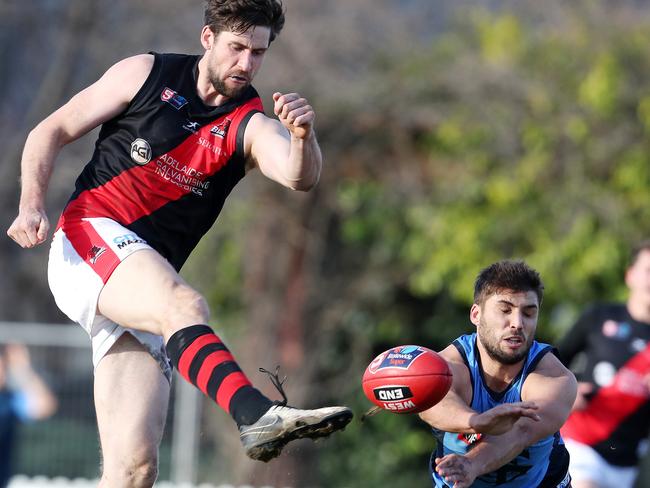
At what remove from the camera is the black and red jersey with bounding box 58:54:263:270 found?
4523 mm

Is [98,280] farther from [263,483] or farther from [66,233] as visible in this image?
[263,483]

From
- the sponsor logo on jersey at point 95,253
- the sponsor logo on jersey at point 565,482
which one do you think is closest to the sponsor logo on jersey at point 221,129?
the sponsor logo on jersey at point 95,253

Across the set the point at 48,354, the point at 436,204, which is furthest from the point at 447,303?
the point at 48,354

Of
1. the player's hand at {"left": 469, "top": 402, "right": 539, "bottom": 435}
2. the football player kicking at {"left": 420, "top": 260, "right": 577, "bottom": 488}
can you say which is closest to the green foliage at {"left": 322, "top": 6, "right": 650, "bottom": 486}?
the football player kicking at {"left": 420, "top": 260, "right": 577, "bottom": 488}

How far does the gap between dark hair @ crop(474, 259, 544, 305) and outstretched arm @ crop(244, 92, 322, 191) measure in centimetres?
90

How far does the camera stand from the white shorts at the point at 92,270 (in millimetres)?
4262

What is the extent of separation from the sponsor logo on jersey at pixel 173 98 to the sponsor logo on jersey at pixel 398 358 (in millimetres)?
1364

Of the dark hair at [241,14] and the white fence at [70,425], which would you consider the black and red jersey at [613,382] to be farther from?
the white fence at [70,425]

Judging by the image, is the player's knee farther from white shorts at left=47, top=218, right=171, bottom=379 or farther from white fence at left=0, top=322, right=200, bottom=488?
white fence at left=0, top=322, right=200, bottom=488

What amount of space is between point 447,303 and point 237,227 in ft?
8.24

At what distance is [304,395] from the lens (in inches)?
473

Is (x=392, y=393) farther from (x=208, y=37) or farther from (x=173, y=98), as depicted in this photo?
(x=208, y=37)

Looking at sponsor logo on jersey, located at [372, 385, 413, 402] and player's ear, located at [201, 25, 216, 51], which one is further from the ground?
player's ear, located at [201, 25, 216, 51]

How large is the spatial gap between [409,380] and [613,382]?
9.24 ft
